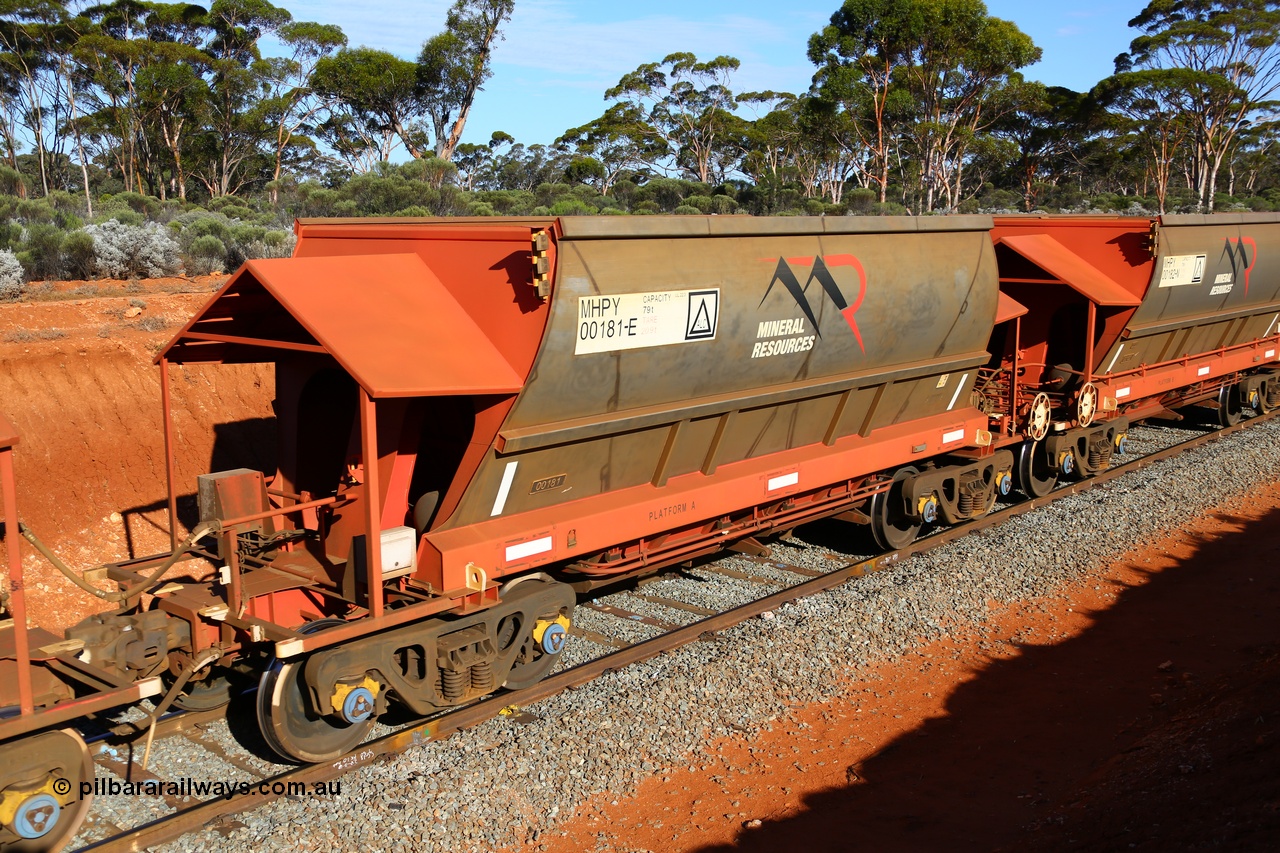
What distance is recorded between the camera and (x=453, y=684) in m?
6.85

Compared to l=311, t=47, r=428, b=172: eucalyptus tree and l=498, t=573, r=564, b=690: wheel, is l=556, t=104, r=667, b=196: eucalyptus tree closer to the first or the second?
l=311, t=47, r=428, b=172: eucalyptus tree

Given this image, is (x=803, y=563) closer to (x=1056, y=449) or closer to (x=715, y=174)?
(x=1056, y=449)

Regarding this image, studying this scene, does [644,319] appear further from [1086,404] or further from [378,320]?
[1086,404]

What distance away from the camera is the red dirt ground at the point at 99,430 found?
10477 mm

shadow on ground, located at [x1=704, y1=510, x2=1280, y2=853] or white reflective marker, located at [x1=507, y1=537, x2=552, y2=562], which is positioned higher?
white reflective marker, located at [x1=507, y1=537, x2=552, y2=562]

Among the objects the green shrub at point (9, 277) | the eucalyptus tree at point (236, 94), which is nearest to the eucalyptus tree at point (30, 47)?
the eucalyptus tree at point (236, 94)

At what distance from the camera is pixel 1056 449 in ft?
41.4

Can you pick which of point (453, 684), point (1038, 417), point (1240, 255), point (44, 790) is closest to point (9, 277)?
point (453, 684)

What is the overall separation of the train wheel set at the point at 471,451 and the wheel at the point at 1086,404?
9.49ft

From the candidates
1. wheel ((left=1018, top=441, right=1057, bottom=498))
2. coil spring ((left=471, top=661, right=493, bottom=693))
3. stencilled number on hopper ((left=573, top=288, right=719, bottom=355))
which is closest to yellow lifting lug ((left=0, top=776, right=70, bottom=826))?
coil spring ((left=471, top=661, right=493, bottom=693))

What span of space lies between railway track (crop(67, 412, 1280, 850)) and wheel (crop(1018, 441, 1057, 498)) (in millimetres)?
1329

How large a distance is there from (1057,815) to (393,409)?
4.48m

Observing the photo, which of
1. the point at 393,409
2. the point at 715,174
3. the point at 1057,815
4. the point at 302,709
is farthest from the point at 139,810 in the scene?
the point at 715,174

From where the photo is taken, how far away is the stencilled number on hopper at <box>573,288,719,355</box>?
6758 millimetres
